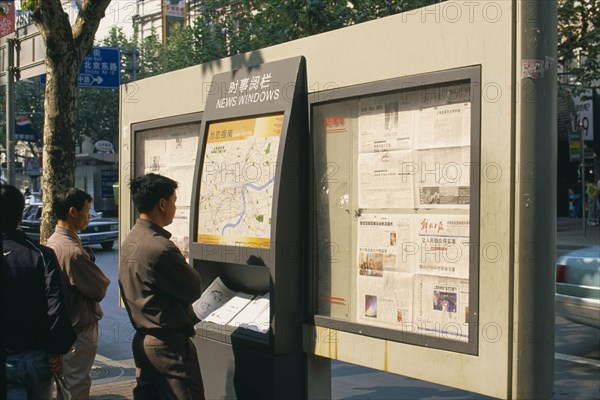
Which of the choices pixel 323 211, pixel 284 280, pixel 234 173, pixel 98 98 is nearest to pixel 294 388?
pixel 284 280

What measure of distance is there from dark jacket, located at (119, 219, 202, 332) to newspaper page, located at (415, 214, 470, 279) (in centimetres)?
119

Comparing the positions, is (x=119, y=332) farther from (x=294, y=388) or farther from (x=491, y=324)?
(x=491, y=324)

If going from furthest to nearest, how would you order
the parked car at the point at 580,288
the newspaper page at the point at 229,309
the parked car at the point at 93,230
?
the parked car at the point at 93,230
the parked car at the point at 580,288
the newspaper page at the point at 229,309

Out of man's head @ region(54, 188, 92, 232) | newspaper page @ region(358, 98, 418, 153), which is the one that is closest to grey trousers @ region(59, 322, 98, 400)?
man's head @ region(54, 188, 92, 232)

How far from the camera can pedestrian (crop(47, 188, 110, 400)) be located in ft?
14.7

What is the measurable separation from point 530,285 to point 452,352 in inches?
20.0

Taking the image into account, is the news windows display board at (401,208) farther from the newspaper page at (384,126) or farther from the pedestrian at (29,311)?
the pedestrian at (29,311)

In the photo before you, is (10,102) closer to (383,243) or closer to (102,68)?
(102,68)

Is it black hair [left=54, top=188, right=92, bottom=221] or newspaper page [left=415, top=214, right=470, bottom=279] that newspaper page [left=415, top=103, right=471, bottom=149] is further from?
black hair [left=54, top=188, right=92, bottom=221]

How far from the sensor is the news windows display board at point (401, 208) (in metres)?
3.30

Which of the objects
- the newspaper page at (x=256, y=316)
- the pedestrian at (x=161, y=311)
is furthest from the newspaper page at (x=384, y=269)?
the pedestrian at (x=161, y=311)

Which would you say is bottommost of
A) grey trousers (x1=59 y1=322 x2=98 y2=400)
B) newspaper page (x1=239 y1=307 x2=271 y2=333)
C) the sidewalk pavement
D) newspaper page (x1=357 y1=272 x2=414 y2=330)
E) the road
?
the road

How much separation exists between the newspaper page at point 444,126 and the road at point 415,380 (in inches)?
131

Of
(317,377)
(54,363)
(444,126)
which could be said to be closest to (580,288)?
(317,377)
